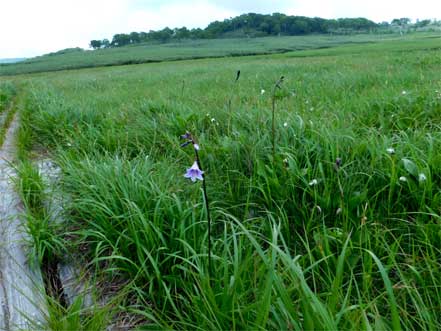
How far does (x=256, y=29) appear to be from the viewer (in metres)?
109

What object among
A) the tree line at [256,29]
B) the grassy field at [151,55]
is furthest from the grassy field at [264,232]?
the tree line at [256,29]

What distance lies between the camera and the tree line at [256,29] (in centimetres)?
10525

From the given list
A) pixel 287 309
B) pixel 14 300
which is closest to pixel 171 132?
pixel 14 300

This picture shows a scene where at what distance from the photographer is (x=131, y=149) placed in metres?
3.38

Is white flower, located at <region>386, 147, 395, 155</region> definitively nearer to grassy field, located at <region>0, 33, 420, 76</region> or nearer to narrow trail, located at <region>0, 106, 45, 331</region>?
narrow trail, located at <region>0, 106, 45, 331</region>

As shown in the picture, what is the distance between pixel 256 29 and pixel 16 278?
11588 centimetres

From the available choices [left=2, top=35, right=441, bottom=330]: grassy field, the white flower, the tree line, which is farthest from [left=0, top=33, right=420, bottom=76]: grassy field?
the white flower

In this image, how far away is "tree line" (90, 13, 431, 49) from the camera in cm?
10525

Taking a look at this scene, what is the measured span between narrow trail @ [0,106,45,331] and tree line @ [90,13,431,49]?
108865mm

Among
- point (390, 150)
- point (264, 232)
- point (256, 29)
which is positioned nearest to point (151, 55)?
point (390, 150)

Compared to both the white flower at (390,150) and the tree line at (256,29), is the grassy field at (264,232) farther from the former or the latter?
the tree line at (256,29)

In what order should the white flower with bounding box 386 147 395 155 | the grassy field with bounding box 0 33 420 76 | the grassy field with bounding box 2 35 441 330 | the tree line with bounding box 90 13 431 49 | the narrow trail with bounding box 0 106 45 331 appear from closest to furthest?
the grassy field with bounding box 2 35 441 330 < the narrow trail with bounding box 0 106 45 331 < the white flower with bounding box 386 147 395 155 < the grassy field with bounding box 0 33 420 76 < the tree line with bounding box 90 13 431 49

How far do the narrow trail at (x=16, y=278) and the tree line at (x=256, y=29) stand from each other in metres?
109

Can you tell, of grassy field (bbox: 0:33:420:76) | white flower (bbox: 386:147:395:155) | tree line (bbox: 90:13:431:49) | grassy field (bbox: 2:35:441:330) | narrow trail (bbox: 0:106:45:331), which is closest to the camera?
grassy field (bbox: 2:35:441:330)
